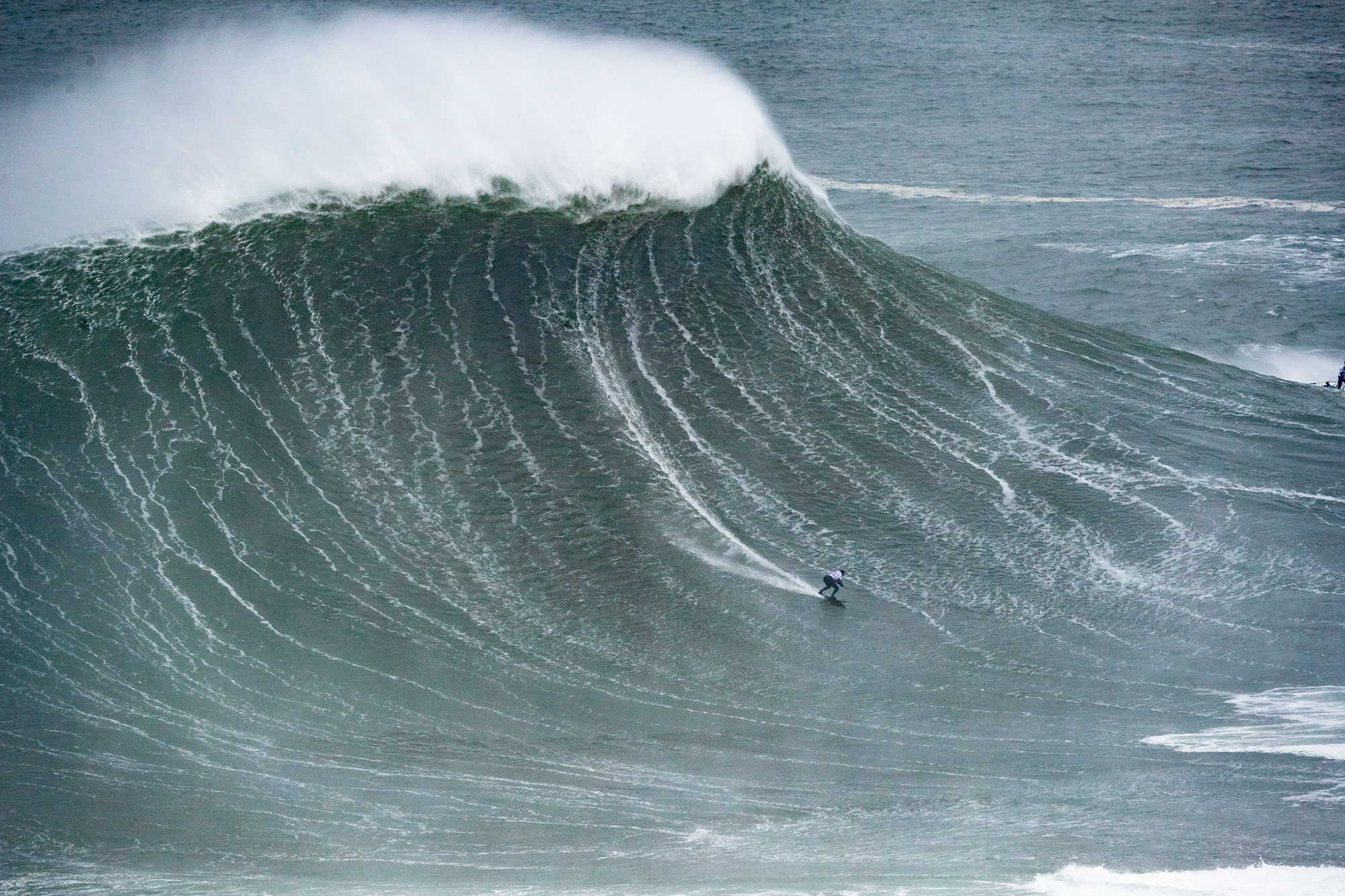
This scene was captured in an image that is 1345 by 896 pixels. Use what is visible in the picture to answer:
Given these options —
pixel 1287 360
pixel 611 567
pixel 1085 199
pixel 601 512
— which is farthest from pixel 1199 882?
pixel 1085 199

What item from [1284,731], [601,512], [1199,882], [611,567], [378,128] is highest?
[378,128]

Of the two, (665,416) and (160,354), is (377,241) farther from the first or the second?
(665,416)

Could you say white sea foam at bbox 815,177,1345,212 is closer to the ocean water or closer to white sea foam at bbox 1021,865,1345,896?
the ocean water

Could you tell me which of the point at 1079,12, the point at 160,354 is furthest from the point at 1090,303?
the point at 1079,12

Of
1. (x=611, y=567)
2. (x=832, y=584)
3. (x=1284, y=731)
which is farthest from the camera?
(x=611, y=567)

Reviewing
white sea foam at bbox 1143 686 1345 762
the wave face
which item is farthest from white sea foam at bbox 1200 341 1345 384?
white sea foam at bbox 1143 686 1345 762

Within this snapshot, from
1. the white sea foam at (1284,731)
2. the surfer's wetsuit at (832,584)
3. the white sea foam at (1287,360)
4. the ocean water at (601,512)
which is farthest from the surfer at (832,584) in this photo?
the white sea foam at (1287,360)

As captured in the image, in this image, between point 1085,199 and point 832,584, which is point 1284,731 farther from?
point 1085,199

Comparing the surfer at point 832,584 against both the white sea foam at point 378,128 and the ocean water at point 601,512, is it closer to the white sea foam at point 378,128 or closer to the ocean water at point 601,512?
the ocean water at point 601,512
